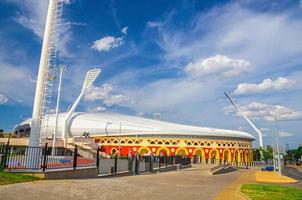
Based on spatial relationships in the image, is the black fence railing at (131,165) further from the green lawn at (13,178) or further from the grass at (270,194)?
the grass at (270,194)

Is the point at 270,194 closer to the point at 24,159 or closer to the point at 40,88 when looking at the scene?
the point at 24,159

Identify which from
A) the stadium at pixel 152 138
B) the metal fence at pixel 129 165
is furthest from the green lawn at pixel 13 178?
the stadium at pixel 152 138

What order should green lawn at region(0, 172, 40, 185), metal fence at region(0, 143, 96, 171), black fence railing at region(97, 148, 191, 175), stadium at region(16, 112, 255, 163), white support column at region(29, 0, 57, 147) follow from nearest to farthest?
green lawn at region(0, 172, 40, 185) → metal fence at region(0, 143, 96, 171) → black fence railing at region(97, 148, 191, 175) → white support column at region(29, 0, 57, 147) → stadium at region(16, 112, 255, 163)

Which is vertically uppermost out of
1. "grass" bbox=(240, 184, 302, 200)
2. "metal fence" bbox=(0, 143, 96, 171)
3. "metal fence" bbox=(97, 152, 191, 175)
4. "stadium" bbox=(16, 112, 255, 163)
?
"stadium" bbox=(16, 112, 255, 163)

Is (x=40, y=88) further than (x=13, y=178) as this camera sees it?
Yes

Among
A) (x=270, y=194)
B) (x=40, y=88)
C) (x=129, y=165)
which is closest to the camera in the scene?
(x=270, y=194)

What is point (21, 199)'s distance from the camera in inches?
361

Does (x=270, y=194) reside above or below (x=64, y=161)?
below

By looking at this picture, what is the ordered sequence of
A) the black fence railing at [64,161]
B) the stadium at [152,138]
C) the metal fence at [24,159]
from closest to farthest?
the metal fence at [24,159] → the black fence railing at [64,161] → the stadium at [152,138]

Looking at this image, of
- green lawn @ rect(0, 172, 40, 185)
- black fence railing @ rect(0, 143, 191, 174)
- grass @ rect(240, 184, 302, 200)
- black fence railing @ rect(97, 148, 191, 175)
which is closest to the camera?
Answer: green lawn @ rect(0, 172, 40, 185)

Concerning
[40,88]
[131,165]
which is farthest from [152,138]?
[131,165]

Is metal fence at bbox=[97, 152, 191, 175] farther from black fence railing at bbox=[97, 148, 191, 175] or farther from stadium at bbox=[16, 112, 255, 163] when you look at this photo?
stadium at bbox=[16, 112, 255, 163]

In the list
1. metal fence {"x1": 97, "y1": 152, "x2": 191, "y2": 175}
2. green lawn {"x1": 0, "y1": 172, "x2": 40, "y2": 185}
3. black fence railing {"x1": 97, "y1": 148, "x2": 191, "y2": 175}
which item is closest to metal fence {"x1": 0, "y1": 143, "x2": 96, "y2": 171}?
green lawn {"x1": 0, "y1": 172, "x2": 40, "y2": 185}

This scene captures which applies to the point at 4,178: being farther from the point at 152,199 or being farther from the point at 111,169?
the point at 111,169
